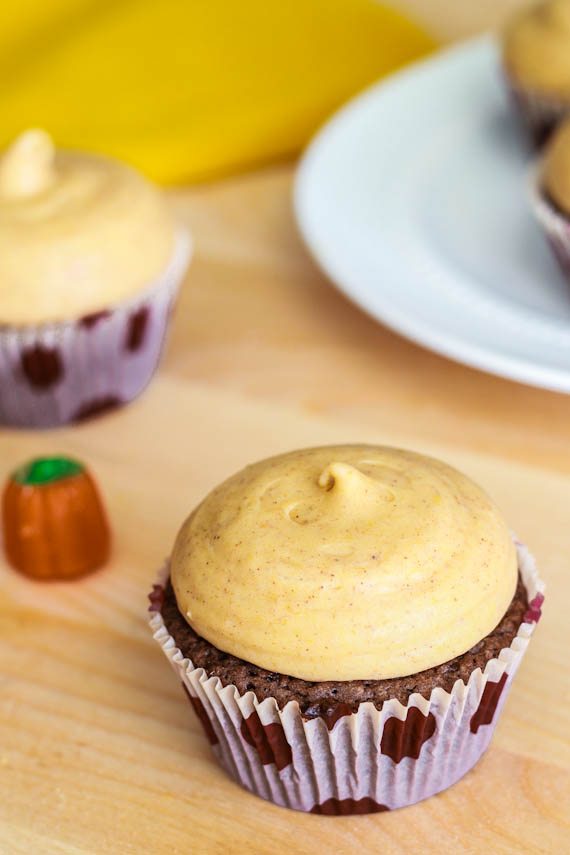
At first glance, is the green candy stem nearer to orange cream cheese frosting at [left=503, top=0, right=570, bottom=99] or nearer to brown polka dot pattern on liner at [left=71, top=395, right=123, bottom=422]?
brown polka dot pattern on liner at [left=71, top=395, right=123, bottom=422]

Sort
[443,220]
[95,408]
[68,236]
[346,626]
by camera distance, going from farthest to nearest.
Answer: [443,220] < [95,408] < [68,236] < [346,626]

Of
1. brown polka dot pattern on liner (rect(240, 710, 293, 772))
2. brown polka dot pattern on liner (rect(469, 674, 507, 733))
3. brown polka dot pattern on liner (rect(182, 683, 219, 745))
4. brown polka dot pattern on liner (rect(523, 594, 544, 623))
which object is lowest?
brown polka dot pattern on liner (rect(182, 683, 219, 745))

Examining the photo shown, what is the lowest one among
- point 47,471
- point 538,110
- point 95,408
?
point 95,408

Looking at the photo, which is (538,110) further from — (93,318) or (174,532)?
(174,532)

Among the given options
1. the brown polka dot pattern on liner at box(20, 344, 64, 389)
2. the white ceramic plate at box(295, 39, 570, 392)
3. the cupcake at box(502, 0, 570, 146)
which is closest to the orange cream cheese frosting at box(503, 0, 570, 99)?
the cupcake at box(502, 0, 570, 146)

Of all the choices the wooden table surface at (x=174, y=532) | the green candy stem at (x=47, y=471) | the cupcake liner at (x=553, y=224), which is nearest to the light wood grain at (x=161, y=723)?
the wooden table surface at (x=174, y=532)

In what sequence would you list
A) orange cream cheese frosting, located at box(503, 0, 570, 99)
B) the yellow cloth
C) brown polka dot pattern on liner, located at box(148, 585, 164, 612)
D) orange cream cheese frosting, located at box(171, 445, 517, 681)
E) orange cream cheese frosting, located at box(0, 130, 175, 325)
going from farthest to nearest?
the yellow cloth → orange cream cheese frosting, located at box(503, 0, 570, 99) → orange cream cheese frosting, located at box(0, 130, 175, 325) → brown polka dot pattern on liner, located at box(148, 585, 164, 612) → orange cream cheese frosting, located at box(171, 445, 517, 681)

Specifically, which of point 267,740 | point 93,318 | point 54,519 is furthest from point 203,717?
point 93,318
